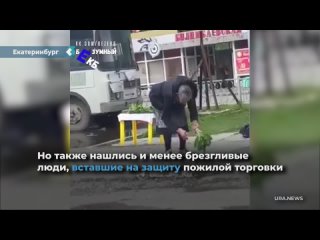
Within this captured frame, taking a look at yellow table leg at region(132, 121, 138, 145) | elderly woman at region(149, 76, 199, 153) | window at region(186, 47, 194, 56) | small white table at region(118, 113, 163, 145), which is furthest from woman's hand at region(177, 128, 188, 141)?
window at region(186, 47, 194, 56)

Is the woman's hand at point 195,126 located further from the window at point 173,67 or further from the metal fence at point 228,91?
the window at point 173,67

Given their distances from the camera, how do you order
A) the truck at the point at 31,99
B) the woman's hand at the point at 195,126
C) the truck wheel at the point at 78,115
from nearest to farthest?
the truck at the point at 31,99 → the truck wheel at the point at 78,115 → the woman's hand at the point at 195,126

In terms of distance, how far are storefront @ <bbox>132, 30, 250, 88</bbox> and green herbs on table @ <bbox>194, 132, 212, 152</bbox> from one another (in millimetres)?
817

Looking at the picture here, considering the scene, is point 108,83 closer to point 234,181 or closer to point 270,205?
point 234,181

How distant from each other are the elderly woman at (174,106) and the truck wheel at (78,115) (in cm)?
89

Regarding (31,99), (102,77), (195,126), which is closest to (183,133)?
(195,126)

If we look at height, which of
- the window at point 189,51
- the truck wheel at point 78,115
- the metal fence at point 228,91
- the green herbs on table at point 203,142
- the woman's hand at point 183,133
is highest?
the window at point 189,51

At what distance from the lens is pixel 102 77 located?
22.5 ft

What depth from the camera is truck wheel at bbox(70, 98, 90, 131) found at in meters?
6.79

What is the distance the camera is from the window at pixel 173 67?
22.1ft

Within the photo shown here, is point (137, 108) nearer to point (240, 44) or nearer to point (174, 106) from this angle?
point (174, 106)

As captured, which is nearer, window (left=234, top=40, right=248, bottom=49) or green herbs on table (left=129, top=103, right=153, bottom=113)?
window (left=234, top=40, right=248, bottom=49)

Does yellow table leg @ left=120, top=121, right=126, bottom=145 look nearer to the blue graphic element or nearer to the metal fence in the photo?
the metal fence

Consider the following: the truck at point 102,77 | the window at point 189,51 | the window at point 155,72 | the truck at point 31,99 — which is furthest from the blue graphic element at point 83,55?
the window at point 189,51
